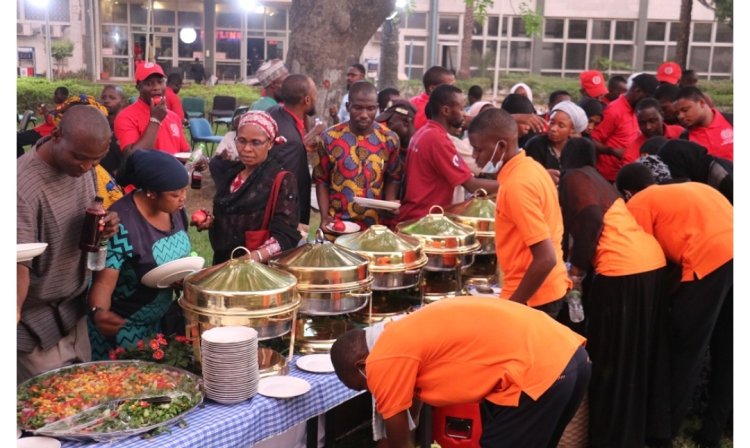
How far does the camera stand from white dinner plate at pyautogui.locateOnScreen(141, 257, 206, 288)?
256 cm

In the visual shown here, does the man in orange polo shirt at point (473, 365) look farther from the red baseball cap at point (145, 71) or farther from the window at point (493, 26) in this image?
the window at point (493, 26)

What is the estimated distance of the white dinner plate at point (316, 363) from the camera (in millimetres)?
2584

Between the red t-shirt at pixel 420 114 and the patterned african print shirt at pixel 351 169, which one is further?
the red t-shirt at pixel 420 114

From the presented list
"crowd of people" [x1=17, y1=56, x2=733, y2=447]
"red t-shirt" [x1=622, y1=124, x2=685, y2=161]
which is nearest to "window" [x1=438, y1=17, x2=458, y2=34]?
"red t-shirt" [x1=622, y1=124, x2=685, y2=161]

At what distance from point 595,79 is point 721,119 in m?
2.79

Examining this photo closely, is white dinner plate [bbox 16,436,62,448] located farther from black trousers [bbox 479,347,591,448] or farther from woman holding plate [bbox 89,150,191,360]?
black trousers [bbox 479,347,591,448]

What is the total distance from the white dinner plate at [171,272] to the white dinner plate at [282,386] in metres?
0.46

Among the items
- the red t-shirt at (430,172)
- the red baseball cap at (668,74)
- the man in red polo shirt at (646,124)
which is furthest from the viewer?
the red baseball cap at (668,74)

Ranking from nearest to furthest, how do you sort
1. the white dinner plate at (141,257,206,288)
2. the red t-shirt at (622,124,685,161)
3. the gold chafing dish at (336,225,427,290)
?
the white dinner plate at (141,257,206,288)
the gold chafing dish at (336,225,427,290)
the red t-shirt at (622,124,685,161)

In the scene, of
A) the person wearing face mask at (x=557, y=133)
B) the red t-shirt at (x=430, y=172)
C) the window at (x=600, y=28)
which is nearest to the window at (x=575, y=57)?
the window at (x=600, y=28)

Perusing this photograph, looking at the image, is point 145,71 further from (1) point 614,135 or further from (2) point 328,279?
(1) point 614,135

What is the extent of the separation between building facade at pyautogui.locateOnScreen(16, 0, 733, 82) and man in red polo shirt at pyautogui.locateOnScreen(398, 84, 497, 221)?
1998cm

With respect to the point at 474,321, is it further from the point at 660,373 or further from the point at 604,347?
the point at 660,373
